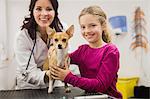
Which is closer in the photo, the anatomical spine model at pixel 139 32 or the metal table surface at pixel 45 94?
the metal table surface at pixel 45 94

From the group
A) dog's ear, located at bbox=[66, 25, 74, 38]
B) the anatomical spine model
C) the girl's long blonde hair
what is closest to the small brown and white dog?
dog's ear, located at bbox=[66, 25, 74, 38]

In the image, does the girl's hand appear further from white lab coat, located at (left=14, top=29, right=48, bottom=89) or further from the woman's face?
the woman's face

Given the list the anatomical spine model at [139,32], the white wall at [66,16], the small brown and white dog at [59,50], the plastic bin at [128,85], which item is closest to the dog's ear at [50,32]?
the small brown and white dog at [59,50]

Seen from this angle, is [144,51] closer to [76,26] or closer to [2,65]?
[76,26]

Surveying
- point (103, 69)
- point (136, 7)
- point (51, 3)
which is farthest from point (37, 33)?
point (136, 7)

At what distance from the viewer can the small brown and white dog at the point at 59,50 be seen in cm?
141

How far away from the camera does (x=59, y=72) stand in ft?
4.70

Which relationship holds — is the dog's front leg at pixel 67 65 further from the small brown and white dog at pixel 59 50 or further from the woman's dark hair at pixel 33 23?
the woman's dark hair at pixel 33 23

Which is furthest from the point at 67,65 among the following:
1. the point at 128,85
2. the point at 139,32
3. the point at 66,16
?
the point at 139,32

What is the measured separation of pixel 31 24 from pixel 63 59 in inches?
13.1

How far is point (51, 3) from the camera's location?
1581mm

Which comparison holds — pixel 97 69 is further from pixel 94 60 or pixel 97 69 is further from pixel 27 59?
pixel 27 59

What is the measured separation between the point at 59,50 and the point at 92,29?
0.23m

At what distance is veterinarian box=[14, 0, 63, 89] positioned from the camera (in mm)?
1542
